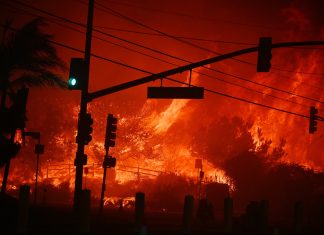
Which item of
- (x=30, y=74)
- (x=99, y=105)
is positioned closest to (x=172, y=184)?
(x=99, y=105)

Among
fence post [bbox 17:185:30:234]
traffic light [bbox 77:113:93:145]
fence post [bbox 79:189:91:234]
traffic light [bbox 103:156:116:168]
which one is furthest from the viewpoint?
traffic light [bbox 103:156:116:168]

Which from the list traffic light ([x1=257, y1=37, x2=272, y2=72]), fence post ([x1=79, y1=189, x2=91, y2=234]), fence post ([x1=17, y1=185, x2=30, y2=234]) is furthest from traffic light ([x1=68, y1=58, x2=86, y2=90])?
fence post ([x1=17, y1=185, x2=30, y2=234])

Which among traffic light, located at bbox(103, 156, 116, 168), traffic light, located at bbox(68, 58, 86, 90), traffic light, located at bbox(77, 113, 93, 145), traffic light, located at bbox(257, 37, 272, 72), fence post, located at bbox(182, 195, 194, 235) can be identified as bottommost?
fence post, located at bbox(182, 195, 194, 235)

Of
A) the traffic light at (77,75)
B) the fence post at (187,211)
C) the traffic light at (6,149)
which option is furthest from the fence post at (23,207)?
the traffic light at (6,149)

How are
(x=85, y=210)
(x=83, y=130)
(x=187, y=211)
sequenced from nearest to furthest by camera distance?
(x=85, y=210) → (x=187, y=211) → (x=83, y=130)

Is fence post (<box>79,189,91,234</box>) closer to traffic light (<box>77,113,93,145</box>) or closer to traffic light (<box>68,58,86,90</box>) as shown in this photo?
traffic light (<box>77,113,93,145</box>)

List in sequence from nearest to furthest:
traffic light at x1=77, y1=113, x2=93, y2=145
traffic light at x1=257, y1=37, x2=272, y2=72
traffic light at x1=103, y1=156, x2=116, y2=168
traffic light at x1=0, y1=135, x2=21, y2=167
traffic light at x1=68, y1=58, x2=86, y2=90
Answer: traffic light at x1=257, y1=37, x2=272, y2=72, traffic light at x1=68, y1=58, x2=86, y2=90, traffic light at x1=77, y1=113, x2=93, y2=145, traffic light at x1=0, y1=135, x2=21, y2=167, traffic light at x1=103, y1=156, x2=116, y2=168

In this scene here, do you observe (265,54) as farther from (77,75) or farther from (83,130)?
(83,130)

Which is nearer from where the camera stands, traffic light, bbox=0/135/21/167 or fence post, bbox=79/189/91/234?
fence post, bbox=79/189/91/234

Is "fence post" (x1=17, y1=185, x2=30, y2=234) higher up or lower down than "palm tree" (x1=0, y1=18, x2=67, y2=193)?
lower down

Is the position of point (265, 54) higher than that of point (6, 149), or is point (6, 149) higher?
point (265, 54)

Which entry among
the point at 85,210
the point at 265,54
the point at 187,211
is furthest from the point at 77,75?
the point at 85,210

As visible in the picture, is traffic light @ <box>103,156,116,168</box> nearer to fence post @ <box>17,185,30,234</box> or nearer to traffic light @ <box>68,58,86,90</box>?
traffic light @ <box>68,58,86,90</box>

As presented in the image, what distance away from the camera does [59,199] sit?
201 feet
